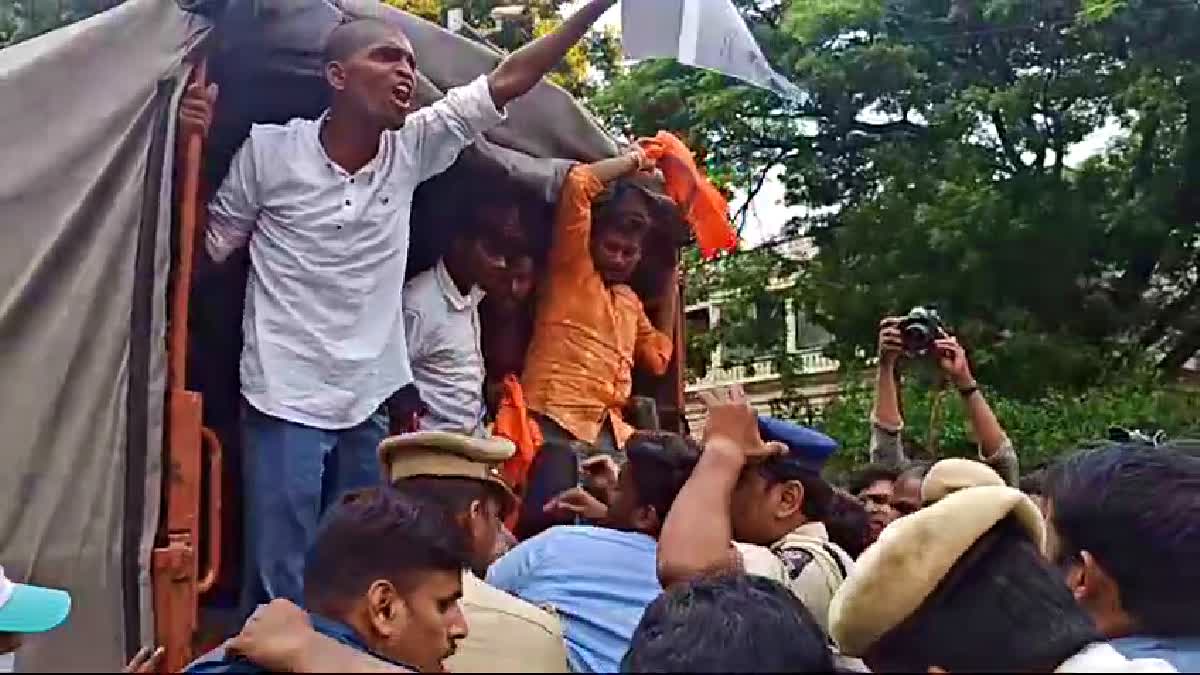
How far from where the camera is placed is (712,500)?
119 inches

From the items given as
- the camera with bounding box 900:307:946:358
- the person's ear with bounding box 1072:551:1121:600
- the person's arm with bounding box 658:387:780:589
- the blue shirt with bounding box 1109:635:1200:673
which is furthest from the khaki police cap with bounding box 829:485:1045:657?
the camera with bounding box 900:307:946:358

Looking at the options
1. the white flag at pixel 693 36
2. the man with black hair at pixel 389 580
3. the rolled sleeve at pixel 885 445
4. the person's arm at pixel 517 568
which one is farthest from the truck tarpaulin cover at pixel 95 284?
the rolled sleeve at pixel 885 445

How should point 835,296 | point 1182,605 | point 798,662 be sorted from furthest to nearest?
point 835,296, point 1182,605, point 798,662

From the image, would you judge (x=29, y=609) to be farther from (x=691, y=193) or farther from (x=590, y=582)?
(x=691, y=193)

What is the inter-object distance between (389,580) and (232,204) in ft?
6.27

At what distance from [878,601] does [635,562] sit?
4.52 ft

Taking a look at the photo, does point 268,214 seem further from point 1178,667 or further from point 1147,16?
point 1147,16

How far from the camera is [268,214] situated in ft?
13.5

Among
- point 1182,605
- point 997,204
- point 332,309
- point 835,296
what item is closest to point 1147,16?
point 997,204

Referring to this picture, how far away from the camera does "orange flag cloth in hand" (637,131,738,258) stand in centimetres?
543

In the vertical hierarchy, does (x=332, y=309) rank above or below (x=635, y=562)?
above

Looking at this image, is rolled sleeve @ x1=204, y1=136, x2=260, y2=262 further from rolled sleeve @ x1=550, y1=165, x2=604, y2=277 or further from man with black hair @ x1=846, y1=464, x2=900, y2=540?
man with black hair @ x1=846, y1=464, x2=900, y2=540

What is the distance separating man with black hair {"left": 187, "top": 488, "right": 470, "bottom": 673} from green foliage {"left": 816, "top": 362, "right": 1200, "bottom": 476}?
11.0 metres

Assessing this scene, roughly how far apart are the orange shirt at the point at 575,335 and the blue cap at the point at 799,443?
4.52 ft
